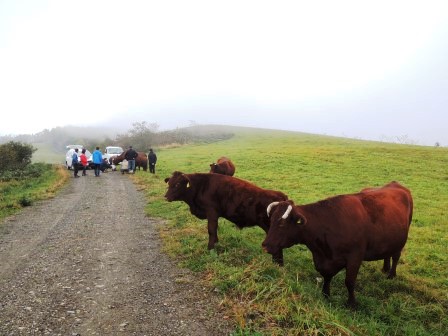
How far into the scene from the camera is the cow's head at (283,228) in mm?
6098

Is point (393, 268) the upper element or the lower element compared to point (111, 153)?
lower

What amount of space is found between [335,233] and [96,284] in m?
4.18

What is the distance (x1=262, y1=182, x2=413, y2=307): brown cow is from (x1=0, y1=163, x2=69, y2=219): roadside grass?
34.0 feet

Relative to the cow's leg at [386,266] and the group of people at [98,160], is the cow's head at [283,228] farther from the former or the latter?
the group of people at [98,160]

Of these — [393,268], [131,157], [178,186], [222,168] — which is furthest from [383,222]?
[131,157]

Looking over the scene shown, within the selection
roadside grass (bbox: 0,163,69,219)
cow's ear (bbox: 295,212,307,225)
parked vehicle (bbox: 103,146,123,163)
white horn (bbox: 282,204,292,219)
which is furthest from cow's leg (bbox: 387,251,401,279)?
parked vehicle (bbox: 103,146,123,163)

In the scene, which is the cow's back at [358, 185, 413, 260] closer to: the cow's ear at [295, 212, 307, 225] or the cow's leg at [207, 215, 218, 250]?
the cow's ear at [295, 212, 307, 225]

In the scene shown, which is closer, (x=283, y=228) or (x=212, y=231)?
(x=283, y=228)

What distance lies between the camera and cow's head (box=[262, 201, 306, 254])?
6.10 meters

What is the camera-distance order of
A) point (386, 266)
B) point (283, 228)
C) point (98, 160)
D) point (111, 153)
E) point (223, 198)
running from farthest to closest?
point (111, 153) → point (98, 160) → point (223, 198) → point (386, 266) → point (283, 228)

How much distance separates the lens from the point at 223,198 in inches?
336

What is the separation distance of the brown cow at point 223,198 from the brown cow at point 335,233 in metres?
1.30

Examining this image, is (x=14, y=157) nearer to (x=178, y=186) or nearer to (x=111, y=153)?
(x=111, y=153)

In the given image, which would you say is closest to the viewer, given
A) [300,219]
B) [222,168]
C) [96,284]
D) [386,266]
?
[300,219]
